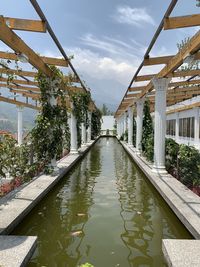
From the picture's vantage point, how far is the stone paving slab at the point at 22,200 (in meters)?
4.48

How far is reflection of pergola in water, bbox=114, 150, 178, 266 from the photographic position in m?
3.97

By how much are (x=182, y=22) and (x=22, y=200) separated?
14.6 ft

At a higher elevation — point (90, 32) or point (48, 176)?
point (90, 32)

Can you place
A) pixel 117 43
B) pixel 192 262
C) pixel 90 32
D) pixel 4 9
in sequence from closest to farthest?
pixel 192 262 → pixel 4 9 → pixel 90 32 → pixel 117 43

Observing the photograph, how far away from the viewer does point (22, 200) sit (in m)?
5.59

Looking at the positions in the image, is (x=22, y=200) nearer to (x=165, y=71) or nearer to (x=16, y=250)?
(x=16, y=250)

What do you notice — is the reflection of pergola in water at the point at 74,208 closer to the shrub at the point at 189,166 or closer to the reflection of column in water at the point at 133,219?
the reflection of column in water at the point at 133,219

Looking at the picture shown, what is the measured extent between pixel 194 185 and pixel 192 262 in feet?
12.9

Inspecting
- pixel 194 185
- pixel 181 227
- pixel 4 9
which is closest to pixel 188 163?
pixel 194 185

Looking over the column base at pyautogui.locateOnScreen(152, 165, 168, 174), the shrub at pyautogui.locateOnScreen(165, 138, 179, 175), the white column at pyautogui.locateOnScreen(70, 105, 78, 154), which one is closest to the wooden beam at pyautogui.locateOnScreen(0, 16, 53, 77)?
the column base at pyautogui.locateOnScreen(152, 165, 168, 174)

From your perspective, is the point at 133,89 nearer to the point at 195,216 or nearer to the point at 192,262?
the point at 195,216

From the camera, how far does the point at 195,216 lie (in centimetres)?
471

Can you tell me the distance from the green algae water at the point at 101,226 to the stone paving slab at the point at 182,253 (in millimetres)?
224

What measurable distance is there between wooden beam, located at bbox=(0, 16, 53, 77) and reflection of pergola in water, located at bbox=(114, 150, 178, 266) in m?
3.74
